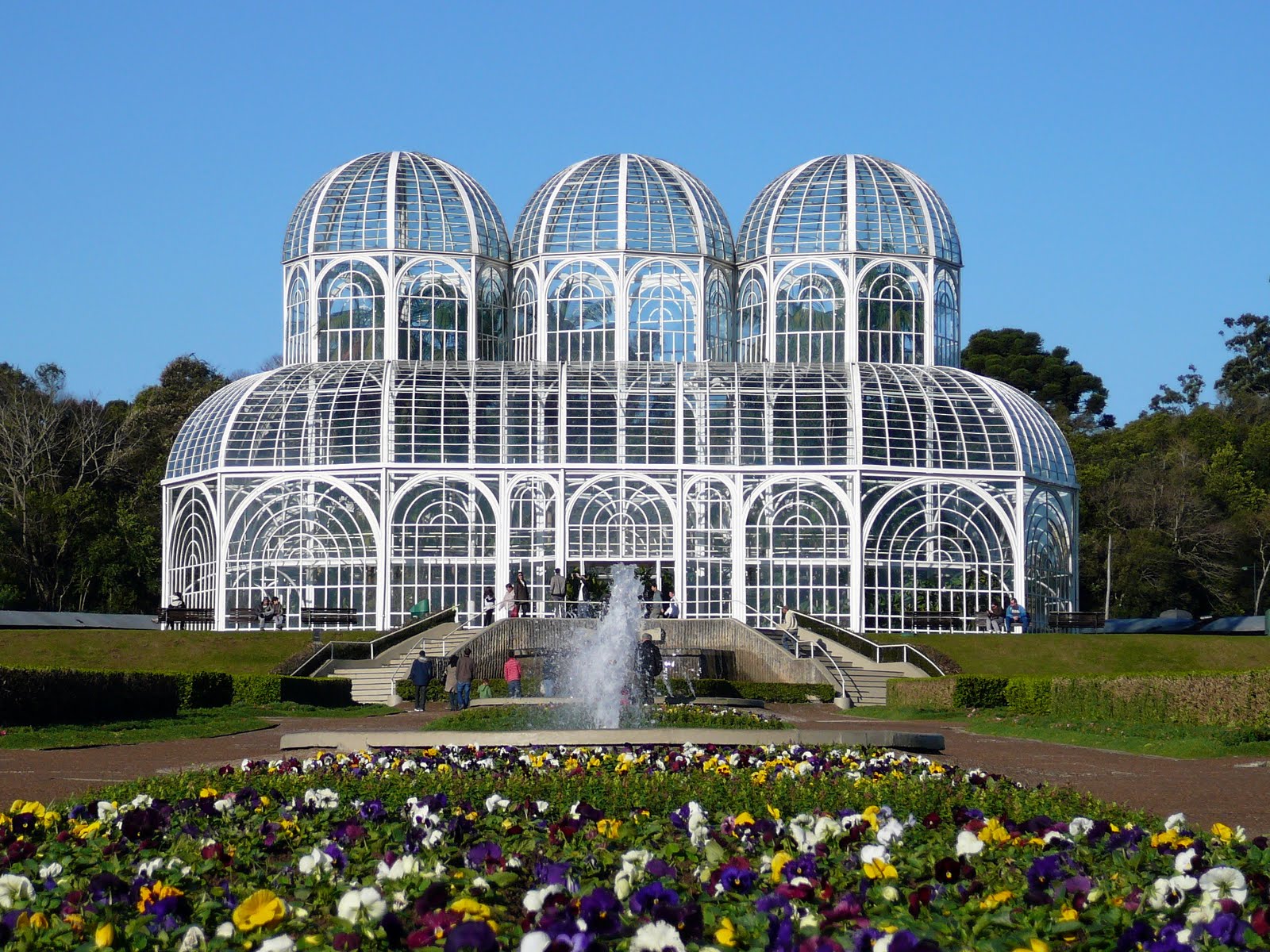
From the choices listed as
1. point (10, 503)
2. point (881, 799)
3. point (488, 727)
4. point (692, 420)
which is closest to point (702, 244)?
point (692, 420)

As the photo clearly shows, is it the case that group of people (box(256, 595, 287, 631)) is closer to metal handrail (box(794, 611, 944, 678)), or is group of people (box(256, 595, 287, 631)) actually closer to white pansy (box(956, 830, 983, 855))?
metal handrail (box(794, 611, 944, 678))

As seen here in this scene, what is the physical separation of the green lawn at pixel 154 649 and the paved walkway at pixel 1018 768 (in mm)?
13060

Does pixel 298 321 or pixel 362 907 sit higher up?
pixel 298 321

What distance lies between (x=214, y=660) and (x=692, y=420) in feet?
48.6

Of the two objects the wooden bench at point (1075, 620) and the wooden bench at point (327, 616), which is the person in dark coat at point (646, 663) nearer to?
the wooden bench at point (327, 616)

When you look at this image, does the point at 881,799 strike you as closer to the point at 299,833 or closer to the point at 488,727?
the point at 299,833

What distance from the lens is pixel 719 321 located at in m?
57.2

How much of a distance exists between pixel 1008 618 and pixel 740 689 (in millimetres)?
13118

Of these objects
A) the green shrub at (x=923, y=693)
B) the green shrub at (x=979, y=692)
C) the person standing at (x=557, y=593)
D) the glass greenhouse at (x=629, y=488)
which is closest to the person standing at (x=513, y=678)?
the person standing at (x=557, y=593)

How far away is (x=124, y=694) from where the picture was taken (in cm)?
3088

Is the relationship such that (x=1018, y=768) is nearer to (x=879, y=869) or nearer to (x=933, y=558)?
(x=879, y=869)

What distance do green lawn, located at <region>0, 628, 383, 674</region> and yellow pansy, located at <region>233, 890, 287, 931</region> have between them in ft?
104

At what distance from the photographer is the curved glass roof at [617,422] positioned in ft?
160

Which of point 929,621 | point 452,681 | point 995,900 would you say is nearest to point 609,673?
point 452,681
